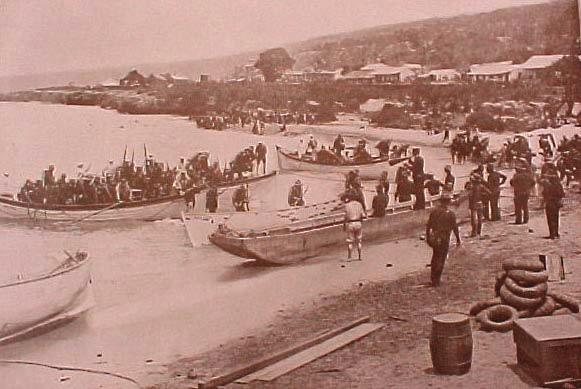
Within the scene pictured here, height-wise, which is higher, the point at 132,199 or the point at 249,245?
the point at 132,199

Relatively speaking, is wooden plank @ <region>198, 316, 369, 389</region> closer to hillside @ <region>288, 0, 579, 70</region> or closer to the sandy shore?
the sandy shore

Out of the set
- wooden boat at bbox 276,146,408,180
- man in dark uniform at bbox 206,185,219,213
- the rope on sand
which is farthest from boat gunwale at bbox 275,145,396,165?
the rope on sand

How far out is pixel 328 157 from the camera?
10.6ft

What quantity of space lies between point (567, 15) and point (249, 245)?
174cm

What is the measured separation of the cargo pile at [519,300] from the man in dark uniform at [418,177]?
45cm

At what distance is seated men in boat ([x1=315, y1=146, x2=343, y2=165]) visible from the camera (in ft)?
10.5

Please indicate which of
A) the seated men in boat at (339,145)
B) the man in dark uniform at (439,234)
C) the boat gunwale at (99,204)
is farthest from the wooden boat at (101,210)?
the man in dark uniform at (439,234)

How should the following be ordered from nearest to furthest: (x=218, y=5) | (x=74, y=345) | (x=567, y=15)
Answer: (x=74, y=345) < (x=218, y=5) < (x=567, y=15)

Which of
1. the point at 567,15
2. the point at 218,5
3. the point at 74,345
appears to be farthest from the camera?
the point at 567,15

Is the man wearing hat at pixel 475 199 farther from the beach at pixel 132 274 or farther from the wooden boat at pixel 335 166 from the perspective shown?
the beach at pixel 132 274

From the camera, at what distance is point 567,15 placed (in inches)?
133

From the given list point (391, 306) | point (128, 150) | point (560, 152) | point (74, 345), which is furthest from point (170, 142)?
point (560, 152)

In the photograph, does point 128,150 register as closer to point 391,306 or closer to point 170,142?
point 170,142

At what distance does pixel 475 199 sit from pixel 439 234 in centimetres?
23
